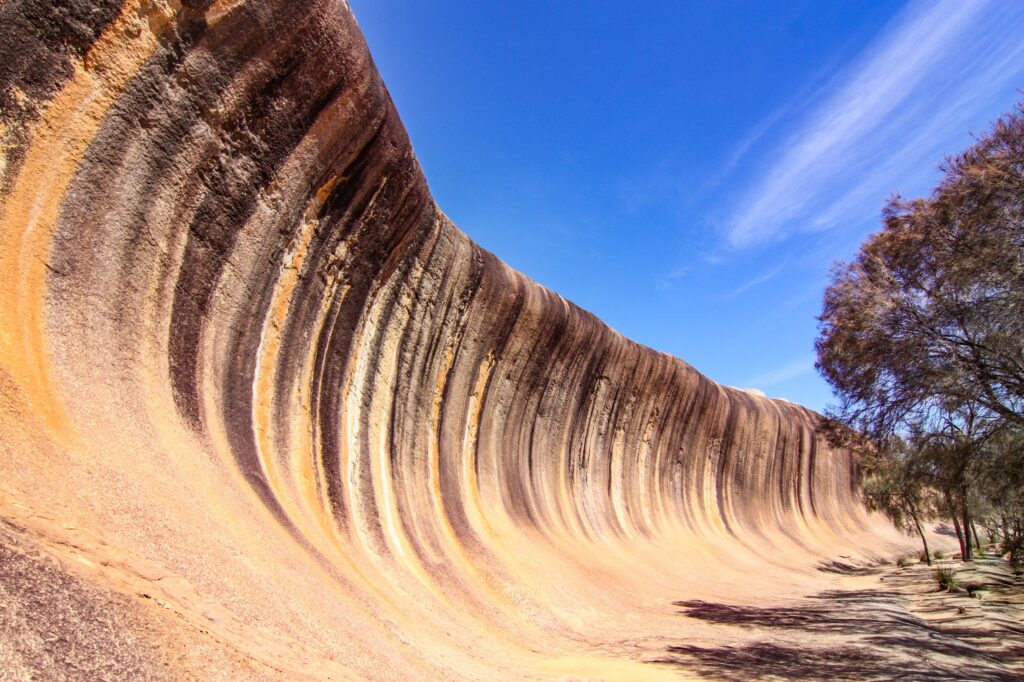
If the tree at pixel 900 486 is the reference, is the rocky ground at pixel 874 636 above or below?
below

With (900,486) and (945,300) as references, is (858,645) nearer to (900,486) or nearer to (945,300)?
(945,300)

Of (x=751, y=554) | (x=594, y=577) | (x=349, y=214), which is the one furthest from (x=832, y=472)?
(x=349, y=214)

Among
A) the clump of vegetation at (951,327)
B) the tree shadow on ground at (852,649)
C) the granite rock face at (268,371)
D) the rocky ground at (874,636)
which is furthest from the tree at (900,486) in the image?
the granite rock face at (268,371)

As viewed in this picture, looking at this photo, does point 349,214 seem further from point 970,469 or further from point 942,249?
point 970,469

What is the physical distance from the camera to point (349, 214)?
8250mm

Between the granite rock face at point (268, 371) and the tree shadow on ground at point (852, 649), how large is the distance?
1.02m

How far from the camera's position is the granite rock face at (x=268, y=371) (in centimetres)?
375

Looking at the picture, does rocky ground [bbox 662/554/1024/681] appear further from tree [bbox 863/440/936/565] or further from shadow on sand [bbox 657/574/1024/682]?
tree [bbox 863/440/936/565]

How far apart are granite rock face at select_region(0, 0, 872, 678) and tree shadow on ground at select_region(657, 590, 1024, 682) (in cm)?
102

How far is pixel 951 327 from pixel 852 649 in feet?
15.5

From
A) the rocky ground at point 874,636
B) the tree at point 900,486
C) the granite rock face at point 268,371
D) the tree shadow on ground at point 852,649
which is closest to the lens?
the granite rock face at point 268,371

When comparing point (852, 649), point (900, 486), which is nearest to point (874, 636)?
point (852, 649)

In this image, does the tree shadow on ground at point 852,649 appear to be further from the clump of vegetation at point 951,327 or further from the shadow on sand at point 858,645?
the clump of vegetation at point 951,327

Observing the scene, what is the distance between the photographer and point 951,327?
30.5 feet
